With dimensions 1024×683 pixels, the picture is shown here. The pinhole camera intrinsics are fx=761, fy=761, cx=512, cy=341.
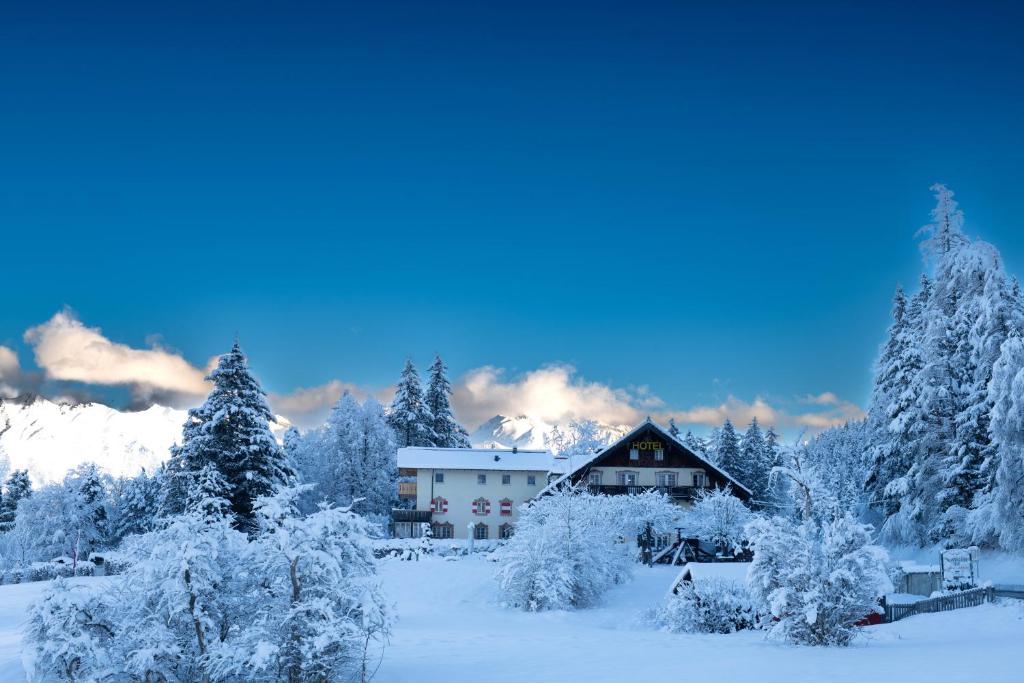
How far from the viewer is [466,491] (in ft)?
198

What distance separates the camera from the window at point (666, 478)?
5334cm

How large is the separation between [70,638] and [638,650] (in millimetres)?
12704

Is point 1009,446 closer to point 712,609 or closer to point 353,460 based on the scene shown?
point 712,609

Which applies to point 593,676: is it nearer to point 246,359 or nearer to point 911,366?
point 246,359

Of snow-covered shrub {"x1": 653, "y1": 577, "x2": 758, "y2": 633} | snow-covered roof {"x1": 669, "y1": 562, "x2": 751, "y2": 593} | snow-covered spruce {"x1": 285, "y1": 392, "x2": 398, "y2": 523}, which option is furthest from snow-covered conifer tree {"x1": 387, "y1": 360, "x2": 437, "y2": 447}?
snow-covered shrub {"x1": 653, "y1": 577, "x2": 758, "y2": 633}

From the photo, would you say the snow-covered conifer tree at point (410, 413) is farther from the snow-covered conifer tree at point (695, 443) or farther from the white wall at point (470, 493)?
the snow-covered conifer tree at point (695, 443)

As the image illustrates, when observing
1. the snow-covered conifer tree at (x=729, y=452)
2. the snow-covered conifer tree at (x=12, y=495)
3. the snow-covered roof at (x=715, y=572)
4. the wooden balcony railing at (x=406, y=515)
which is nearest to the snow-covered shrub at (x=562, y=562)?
the snow-covered roof at (x=715, y=572)

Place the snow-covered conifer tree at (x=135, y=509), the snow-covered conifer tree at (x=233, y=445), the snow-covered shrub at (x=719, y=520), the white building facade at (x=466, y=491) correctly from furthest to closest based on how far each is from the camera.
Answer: the snow-covered conifer tree at (x=135, y=509)
the white building facade at (x=466, y=491)
the snow-covered shrub at (x=719, y=520)
the snow-covered conifer tree at (x=233, y=445)

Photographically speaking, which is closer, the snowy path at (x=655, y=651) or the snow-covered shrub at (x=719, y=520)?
the snowy path at (x=655, y=651)

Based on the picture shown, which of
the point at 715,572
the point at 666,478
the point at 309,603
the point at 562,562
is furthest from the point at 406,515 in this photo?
the point at 309,603

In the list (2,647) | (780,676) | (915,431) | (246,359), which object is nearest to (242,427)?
(246,359)

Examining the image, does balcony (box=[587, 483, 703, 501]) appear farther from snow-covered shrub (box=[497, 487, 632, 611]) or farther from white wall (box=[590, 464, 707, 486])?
snow-covered shrub (box=[497, 487, 632, 611])

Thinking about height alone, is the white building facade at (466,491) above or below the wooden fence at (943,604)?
above

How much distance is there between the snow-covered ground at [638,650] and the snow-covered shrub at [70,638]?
1.88 m
